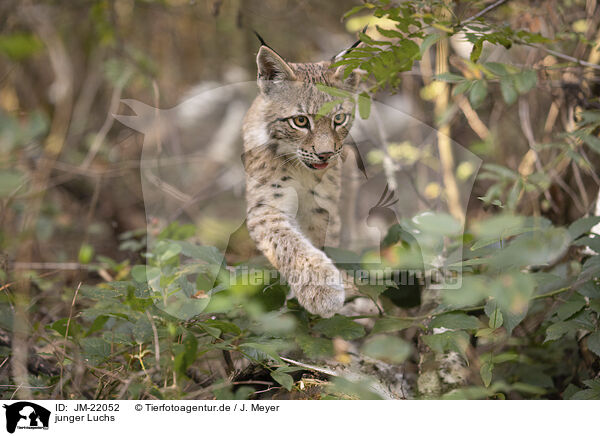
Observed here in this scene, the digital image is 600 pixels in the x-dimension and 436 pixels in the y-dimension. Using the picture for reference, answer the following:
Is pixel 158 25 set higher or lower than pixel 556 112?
higher

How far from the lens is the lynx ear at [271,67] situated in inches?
78.3

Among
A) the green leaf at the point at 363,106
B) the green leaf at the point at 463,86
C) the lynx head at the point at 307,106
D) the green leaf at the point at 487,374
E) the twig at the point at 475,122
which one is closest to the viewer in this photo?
the green leaf at the point at 487,374

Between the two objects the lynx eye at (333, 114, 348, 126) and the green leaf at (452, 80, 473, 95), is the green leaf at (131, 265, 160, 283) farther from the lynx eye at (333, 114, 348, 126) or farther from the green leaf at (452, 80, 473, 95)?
the green leaf at (452, 80, 473, 95)

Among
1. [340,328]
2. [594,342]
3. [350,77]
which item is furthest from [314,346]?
[350,77]

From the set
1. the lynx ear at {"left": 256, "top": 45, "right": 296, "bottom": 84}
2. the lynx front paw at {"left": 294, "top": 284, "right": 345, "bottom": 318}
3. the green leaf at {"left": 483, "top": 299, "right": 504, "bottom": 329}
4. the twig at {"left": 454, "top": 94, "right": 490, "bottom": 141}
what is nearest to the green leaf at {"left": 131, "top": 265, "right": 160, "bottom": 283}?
the lynx front paw at {"left": 294, "top": 284, "right": 345, "bottom": 318}

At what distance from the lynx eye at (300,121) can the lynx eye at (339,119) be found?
0.39ft

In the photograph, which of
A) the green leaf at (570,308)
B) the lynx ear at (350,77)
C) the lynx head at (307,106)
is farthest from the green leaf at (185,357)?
the green leaf at (570,308)

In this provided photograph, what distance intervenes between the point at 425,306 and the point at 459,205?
5.47 ft

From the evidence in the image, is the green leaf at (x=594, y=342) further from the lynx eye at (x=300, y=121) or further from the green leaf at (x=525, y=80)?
the lynx eye at (x=300, y=121)

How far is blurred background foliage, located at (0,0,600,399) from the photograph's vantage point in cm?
174

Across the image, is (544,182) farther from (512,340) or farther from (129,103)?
(129,103)
